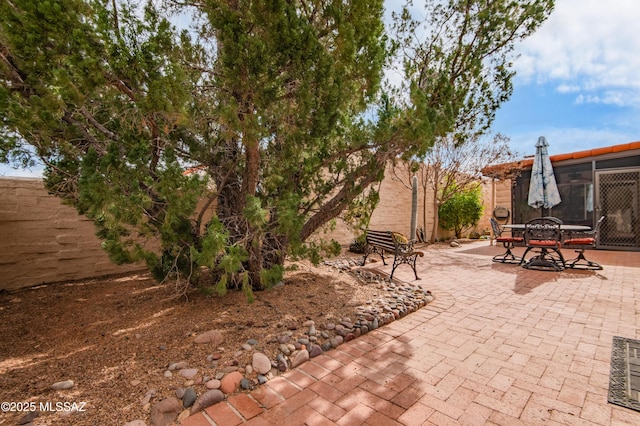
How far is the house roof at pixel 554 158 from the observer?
812cm

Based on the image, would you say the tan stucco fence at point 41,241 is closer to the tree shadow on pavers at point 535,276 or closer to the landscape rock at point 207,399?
the landscape rock at point 207,399

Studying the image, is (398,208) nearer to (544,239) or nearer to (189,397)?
(544,239)

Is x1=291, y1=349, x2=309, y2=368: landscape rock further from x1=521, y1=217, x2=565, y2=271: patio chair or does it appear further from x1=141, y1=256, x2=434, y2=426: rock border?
x1=521, y1=217, x2=565, y2=271: patio chair

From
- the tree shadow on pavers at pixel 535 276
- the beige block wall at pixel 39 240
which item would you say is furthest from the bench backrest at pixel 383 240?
the beige block wall at pixel 39 240

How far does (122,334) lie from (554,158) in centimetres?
1183

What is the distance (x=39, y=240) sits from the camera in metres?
4.13

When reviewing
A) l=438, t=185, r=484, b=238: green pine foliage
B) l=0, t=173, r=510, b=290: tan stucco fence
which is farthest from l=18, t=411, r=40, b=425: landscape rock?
l=438, t=185, r=484, b=238: green pine foliage

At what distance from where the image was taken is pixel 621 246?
8.35 metres

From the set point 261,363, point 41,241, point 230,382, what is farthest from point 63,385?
point 41,241

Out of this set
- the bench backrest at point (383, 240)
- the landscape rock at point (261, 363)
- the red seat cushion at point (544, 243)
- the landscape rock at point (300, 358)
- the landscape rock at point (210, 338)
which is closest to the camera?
the landscape rock at point (261, 363)

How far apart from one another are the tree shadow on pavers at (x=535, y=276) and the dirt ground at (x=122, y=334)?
99.4 inches

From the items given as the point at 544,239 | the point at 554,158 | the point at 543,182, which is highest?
the point at 554,158

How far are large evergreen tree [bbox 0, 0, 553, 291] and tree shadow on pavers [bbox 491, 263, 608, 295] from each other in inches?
121

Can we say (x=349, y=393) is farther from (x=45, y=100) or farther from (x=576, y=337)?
(x=45, y=100)
